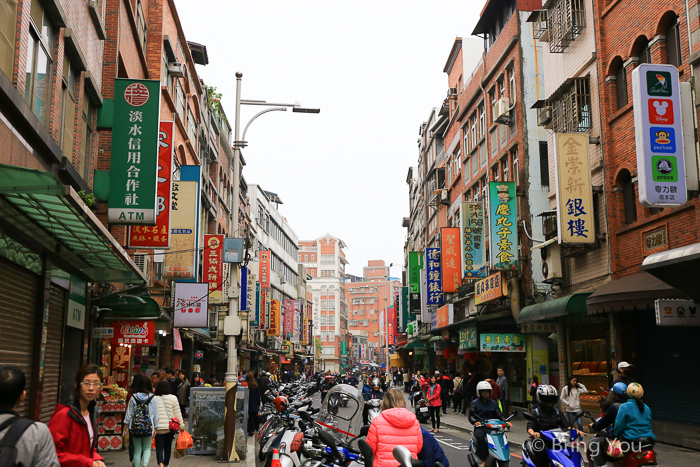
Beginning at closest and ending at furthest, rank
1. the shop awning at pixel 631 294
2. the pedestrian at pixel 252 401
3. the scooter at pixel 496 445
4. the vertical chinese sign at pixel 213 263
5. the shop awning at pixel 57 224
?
the shop awning at pixel 57 224 < the scooter at pixel 496 445 < the shop awning at pixel 631 294 < the pedestrian at pixel 252 401 < the vertical chinese sign at pixel 213 263

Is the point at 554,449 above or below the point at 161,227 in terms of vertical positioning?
below

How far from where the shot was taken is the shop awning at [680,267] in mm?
12116

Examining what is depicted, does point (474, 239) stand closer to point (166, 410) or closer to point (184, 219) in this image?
point (184, 219)

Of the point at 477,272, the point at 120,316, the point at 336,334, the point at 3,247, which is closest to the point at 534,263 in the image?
the point at 477,272

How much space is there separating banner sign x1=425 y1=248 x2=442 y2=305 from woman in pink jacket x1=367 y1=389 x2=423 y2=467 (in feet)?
106

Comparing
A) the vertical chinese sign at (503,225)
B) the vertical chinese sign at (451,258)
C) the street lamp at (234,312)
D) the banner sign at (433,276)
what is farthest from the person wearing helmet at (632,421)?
the banner sign at (433,276)

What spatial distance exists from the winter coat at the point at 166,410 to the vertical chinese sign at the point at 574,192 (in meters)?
11.8

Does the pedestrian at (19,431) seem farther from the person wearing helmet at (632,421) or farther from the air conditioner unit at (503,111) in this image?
the air conditioner unit at (503,111)

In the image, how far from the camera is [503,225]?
993 inches

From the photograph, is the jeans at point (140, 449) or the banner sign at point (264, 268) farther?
the banner sign at point (264, 268)

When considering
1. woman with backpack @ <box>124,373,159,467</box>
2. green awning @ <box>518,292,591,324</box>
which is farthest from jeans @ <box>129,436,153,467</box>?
green awning @ <box>518,292,591,324</box>

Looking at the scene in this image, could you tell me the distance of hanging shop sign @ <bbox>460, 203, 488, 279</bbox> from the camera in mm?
30344

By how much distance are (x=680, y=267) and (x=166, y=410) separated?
9.38 m

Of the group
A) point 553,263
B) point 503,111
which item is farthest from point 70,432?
point 503,111
